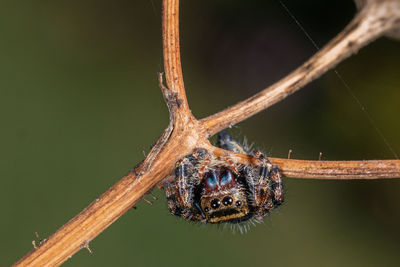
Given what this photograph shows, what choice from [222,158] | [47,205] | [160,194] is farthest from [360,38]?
[47,205]

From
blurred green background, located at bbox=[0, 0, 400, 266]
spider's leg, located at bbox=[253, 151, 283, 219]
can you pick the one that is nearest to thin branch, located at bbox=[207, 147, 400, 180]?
spider's leg, located at bbox=[253, 151, 283, 219]

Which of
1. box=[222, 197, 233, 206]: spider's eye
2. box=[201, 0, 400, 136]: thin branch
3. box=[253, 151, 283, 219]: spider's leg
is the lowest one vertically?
box=[253, 151, 283, 219]: spider's leg

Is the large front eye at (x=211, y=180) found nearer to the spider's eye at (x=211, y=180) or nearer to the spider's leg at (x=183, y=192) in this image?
the spider's eye at (x=211, y=180)

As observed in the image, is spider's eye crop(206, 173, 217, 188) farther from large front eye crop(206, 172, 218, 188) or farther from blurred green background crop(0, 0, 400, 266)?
blurred green background crop(0, 0, 400, 266)

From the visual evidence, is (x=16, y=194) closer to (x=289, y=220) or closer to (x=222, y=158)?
(x=222, y=158)

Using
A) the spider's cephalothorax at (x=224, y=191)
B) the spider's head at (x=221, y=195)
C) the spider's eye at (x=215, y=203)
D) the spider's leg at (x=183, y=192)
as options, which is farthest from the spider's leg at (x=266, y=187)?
the spider's leg at (x=183, y=192)

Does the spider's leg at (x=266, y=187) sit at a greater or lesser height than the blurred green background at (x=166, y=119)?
lesser

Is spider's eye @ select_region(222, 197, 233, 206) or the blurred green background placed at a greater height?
the blurred green background
